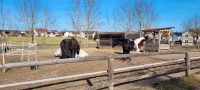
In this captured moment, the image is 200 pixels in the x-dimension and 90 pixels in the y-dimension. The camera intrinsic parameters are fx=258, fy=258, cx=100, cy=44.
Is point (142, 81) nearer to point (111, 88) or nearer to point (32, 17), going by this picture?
point (111, 88)

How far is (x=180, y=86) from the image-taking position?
24.9ft

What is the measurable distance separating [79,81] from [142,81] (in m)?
2.06

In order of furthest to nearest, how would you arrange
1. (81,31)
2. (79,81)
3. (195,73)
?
(81,31) < (195,73) < (79,81)

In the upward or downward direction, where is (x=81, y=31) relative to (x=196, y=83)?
upward

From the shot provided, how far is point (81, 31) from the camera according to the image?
1481 inches

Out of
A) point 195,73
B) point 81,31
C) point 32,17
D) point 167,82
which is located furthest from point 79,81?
point 81,31

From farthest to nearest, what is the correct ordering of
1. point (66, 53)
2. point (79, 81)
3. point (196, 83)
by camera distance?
1. point (66, 53)
2. point (196, 83)
3. point (79, 81)

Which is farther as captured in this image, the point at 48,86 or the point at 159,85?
the point at 159,85

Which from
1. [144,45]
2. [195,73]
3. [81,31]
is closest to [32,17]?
[81,31]

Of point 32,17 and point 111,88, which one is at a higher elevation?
point 32,17

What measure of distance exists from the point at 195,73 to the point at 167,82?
237cm

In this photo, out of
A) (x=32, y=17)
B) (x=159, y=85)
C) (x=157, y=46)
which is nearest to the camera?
(x=159, y=85)

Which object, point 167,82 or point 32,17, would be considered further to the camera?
point 32,17

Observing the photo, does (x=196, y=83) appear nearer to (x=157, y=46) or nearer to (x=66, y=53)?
(x=66, y=53)
